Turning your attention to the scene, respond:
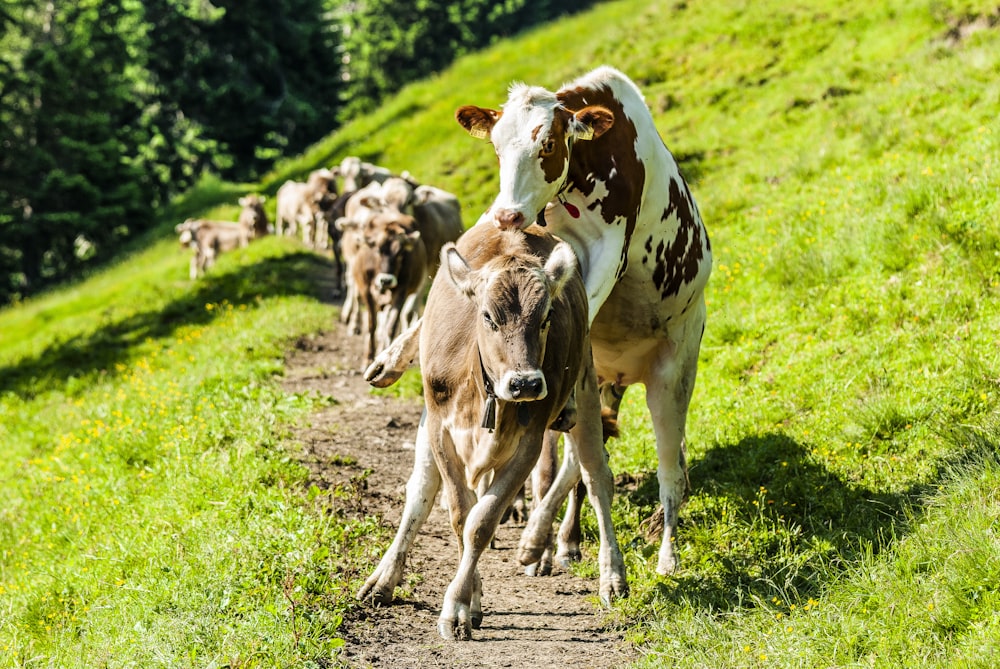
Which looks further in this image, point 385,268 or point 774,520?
point 385,268

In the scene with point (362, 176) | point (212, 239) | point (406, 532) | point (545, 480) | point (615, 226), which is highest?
point (615, 226)

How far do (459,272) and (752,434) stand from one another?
14.5ft

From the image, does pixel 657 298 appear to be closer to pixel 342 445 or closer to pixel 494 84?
pixel 342 445

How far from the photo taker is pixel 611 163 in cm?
742

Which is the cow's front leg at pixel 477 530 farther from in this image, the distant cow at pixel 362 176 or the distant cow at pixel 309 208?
the distant cow at pixel 309 208

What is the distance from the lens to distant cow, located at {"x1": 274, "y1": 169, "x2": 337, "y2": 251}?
23.7 meters

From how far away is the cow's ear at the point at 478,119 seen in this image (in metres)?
7.05

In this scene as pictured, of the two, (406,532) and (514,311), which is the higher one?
(514,311)

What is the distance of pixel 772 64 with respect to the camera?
842 inches

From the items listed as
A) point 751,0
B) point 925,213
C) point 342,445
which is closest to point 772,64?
point 751,0

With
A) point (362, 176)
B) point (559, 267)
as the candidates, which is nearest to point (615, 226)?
point (559, 267)

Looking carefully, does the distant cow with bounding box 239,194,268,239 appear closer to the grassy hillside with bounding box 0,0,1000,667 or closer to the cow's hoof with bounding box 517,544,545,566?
the grassy hillside with bounding box 0,0,1000,667

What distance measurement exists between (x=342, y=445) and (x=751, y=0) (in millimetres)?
19028

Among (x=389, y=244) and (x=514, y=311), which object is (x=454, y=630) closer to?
(x=514, y=311)
